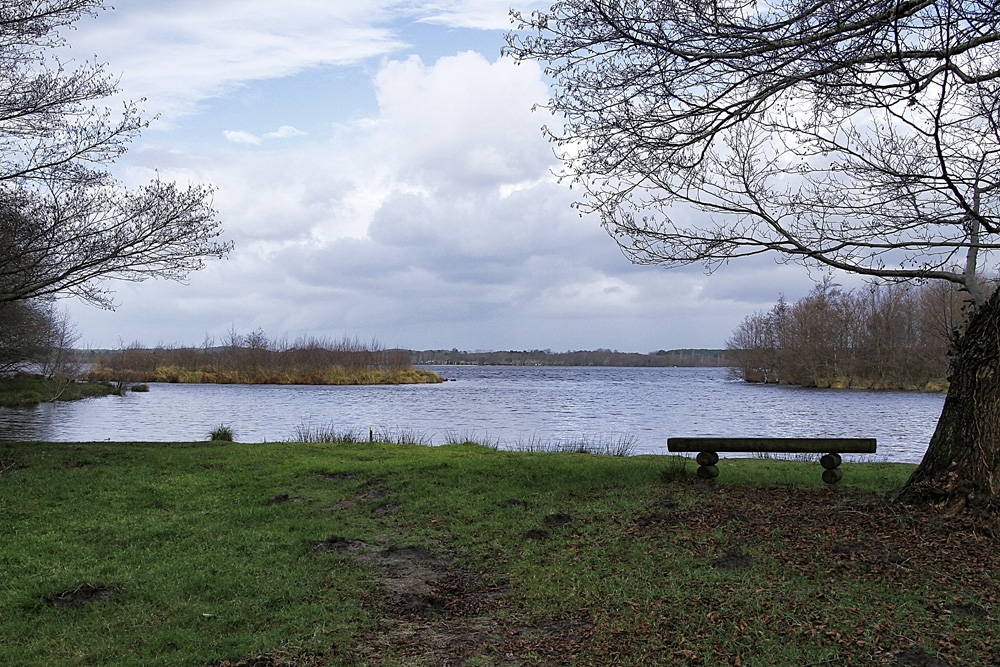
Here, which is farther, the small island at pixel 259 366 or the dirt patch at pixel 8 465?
the small island at pixel 259 366

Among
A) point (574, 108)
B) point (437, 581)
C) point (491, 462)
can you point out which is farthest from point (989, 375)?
point (491, 462)

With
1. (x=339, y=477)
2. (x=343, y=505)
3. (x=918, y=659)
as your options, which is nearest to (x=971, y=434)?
(x=918, y=659)

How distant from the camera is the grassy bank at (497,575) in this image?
14.7 ft

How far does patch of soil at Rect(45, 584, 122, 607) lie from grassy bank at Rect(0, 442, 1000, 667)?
21mm

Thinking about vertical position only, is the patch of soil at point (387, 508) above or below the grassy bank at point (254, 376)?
above

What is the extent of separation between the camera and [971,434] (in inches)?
265

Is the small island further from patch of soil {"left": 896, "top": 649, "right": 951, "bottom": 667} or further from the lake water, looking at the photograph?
patch of soil {"left": 896, "top": 649, "right": 951, "bottom": 667}

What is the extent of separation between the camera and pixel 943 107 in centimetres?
655

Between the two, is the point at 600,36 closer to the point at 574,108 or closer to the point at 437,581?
the point at 574,108

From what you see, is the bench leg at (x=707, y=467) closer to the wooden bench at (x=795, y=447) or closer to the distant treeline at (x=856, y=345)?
the wooden bench at (x=795, y=447)

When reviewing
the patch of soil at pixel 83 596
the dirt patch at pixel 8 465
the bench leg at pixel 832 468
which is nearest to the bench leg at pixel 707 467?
the bench leg at pixel 832 468

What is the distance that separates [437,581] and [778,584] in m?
2.87

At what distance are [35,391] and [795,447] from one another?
4259 centimetres

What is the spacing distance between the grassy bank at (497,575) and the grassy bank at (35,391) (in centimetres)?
3104
